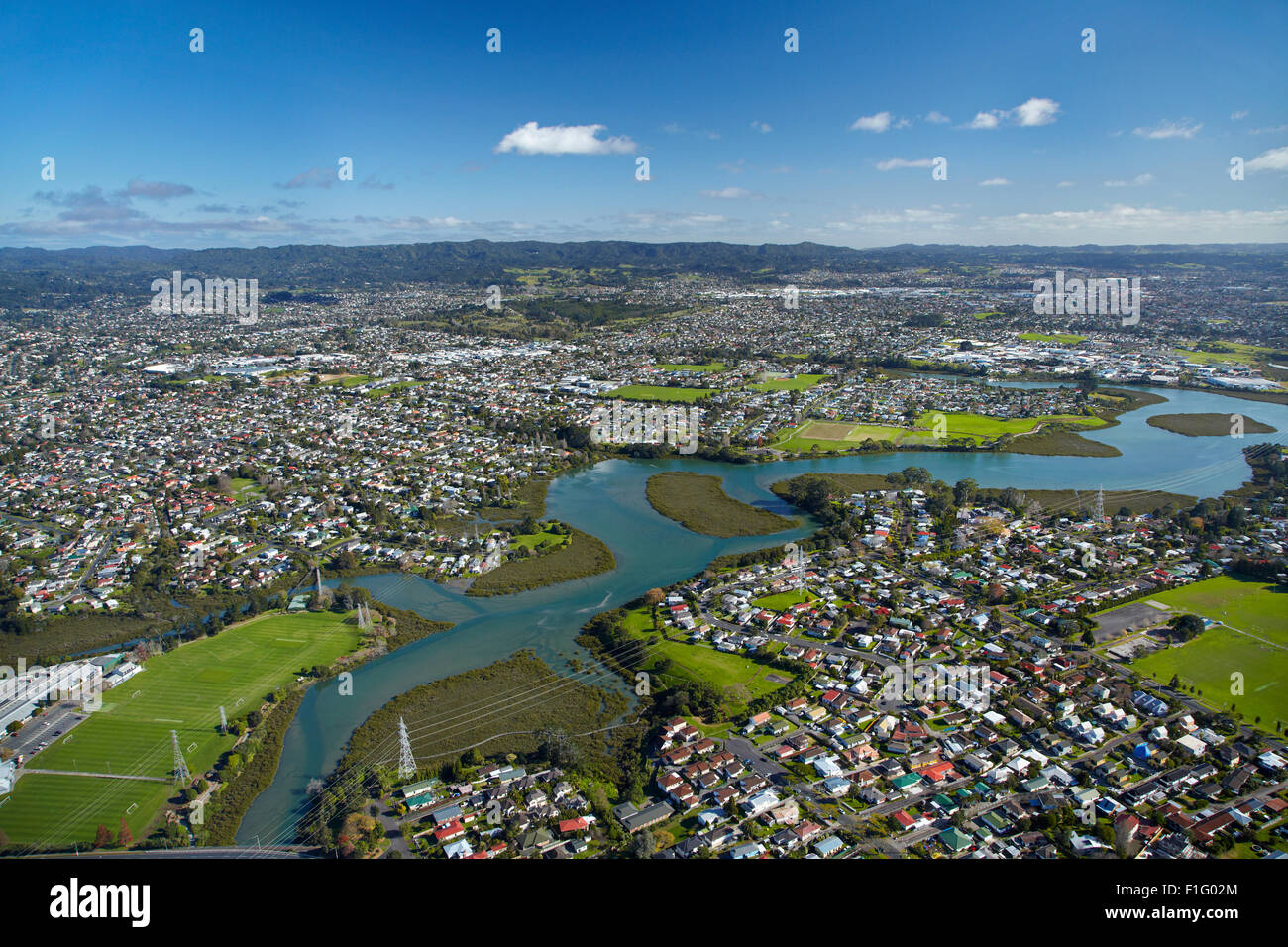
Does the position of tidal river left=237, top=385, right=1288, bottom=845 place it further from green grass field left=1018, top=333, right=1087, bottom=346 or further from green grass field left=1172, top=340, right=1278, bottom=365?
green grass field left=1018, top=333, right=1087, bottom=346

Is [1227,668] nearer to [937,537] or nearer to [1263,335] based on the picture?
[937,537]

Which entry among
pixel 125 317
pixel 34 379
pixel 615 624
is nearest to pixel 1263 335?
pixel 615 624

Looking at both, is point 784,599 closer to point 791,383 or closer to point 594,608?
point 594,608

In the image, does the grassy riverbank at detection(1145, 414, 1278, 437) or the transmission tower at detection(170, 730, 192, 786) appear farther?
the grassy riverbank at detection(1145, 414, 1278, 437)
